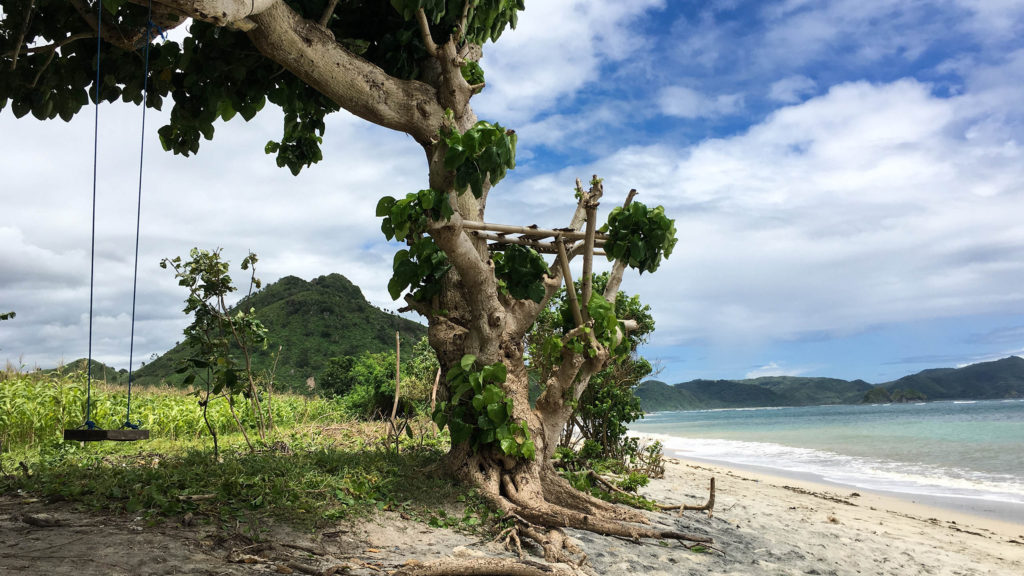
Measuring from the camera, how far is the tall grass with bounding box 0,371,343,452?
8.09 meters

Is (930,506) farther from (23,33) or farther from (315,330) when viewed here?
(315,330)

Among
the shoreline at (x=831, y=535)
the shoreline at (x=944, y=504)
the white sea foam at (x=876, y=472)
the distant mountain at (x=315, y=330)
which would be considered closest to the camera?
the shoreline at (x=831, y=535)

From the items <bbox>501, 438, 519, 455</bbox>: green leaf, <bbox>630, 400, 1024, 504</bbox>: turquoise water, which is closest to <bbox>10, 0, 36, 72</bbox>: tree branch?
<bbox>501, 438, 519, 455</bbox>: green leaf

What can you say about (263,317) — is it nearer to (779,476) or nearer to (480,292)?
(779,476)

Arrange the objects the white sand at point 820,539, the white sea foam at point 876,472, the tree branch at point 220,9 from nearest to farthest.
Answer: the tree branch at point 220,9
the white sand at point 820,539
the white sea foam at point 876,472

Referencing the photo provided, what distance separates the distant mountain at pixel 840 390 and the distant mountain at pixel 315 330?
34.2m

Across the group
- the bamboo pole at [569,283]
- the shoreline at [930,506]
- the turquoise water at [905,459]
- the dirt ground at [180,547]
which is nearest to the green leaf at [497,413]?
the bamboo pole at [569,283]

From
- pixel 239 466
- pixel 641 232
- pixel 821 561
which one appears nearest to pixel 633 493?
pixel 821 561

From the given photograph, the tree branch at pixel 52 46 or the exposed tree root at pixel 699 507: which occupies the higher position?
the tree branch at pixel 52 46

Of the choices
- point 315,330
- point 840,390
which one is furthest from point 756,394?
point 315,330

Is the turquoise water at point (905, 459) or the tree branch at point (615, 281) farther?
the turquoise water at point (905, 459)

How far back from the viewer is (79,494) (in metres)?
3.95

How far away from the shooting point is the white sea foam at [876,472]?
34.5 ft

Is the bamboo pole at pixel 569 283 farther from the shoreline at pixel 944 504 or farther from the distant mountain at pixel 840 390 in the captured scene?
the distant mountain at pixel 840 390
